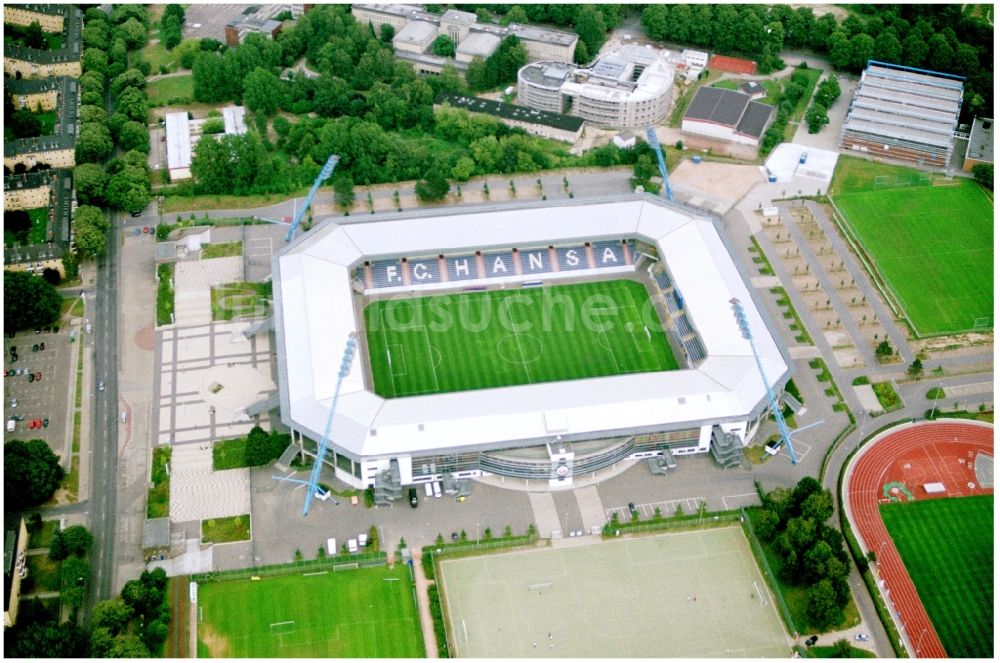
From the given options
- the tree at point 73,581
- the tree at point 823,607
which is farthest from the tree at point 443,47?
the tree at point 823,607

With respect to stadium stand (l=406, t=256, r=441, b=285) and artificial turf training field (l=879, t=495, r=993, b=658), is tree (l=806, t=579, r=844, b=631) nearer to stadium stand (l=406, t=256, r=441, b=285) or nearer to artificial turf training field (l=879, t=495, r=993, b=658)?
artificial turf training field (l=879, t=495, r=993, b=658)

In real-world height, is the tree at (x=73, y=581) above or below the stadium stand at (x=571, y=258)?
below

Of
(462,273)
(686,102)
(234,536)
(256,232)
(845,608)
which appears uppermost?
(686,102)

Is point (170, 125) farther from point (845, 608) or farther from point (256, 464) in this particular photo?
point (845, 608)

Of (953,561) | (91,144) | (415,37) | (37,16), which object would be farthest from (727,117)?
(37,16)

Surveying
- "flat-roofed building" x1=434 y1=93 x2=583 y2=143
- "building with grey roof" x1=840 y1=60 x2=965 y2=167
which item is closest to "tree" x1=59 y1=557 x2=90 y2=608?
"flat-roofed building" x1=434 y1=93 x2=583 y2=143

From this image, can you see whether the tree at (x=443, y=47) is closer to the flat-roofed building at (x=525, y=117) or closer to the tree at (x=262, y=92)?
the flat-roofed building at (x=525, y=117)

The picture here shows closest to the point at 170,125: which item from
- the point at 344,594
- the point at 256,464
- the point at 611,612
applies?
the point at 256,464
